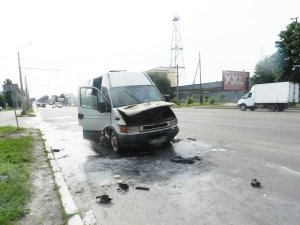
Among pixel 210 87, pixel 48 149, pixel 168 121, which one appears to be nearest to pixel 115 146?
pixel 168 121

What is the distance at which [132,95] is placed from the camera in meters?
9.10

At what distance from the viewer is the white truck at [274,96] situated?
1094 inches

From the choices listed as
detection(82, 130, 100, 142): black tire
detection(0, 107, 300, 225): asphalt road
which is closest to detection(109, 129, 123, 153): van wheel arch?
detection(0, 107, 300, 225): asphalt road

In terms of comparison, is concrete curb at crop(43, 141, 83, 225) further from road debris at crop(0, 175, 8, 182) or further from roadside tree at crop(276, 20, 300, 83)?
roadside tree at crop(276, 20, 300, 83)

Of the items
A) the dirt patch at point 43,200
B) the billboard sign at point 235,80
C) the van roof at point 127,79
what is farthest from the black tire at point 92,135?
the billboard sign at point 235,80

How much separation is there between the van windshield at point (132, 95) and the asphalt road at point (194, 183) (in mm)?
1601

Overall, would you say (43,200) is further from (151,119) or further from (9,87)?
(9,87)

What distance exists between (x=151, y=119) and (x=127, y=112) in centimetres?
78

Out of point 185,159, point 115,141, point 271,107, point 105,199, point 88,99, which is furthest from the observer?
point 271,107

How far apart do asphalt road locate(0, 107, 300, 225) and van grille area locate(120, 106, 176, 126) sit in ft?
2.83

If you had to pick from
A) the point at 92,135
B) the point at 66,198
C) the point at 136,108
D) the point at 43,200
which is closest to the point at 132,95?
the point at 136,108

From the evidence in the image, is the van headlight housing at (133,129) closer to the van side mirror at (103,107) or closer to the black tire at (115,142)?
the black tire at (115,142)

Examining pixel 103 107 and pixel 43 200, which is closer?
pixel 43 200

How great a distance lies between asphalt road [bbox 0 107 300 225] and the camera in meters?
4.11
